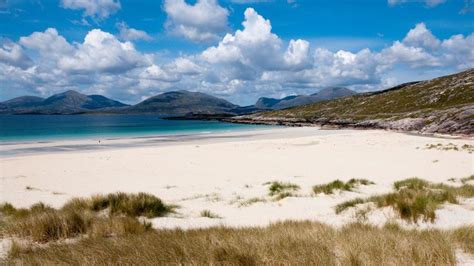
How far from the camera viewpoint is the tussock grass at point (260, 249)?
506 cm

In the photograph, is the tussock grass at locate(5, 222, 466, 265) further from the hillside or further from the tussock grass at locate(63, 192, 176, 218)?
the hillside

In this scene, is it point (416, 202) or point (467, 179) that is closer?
point (416, 202)

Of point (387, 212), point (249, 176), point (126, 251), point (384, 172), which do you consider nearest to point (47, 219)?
point (126, 251)

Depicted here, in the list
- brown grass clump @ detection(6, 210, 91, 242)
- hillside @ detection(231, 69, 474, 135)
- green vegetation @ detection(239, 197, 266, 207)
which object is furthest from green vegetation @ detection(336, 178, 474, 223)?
hillside @ detection(231, 69, 474, 135)

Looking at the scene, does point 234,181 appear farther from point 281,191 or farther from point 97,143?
point 97,143

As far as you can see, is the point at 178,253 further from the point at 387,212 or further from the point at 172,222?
the point at 387,212

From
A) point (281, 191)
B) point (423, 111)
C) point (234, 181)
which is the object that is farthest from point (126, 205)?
point (423, 111)

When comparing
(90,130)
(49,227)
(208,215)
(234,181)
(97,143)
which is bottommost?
(234,181)

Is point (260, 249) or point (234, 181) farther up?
point (260, 249)

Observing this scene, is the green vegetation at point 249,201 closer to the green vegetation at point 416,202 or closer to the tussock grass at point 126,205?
the tussock grass at point 126,205

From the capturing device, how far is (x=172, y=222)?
29.8 feet

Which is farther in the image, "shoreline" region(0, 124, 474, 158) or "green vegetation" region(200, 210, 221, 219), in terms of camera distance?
"shoreline" region(0, 124, 474, 158)

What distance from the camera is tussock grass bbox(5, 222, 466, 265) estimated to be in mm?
5059

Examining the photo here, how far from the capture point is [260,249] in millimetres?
5457
